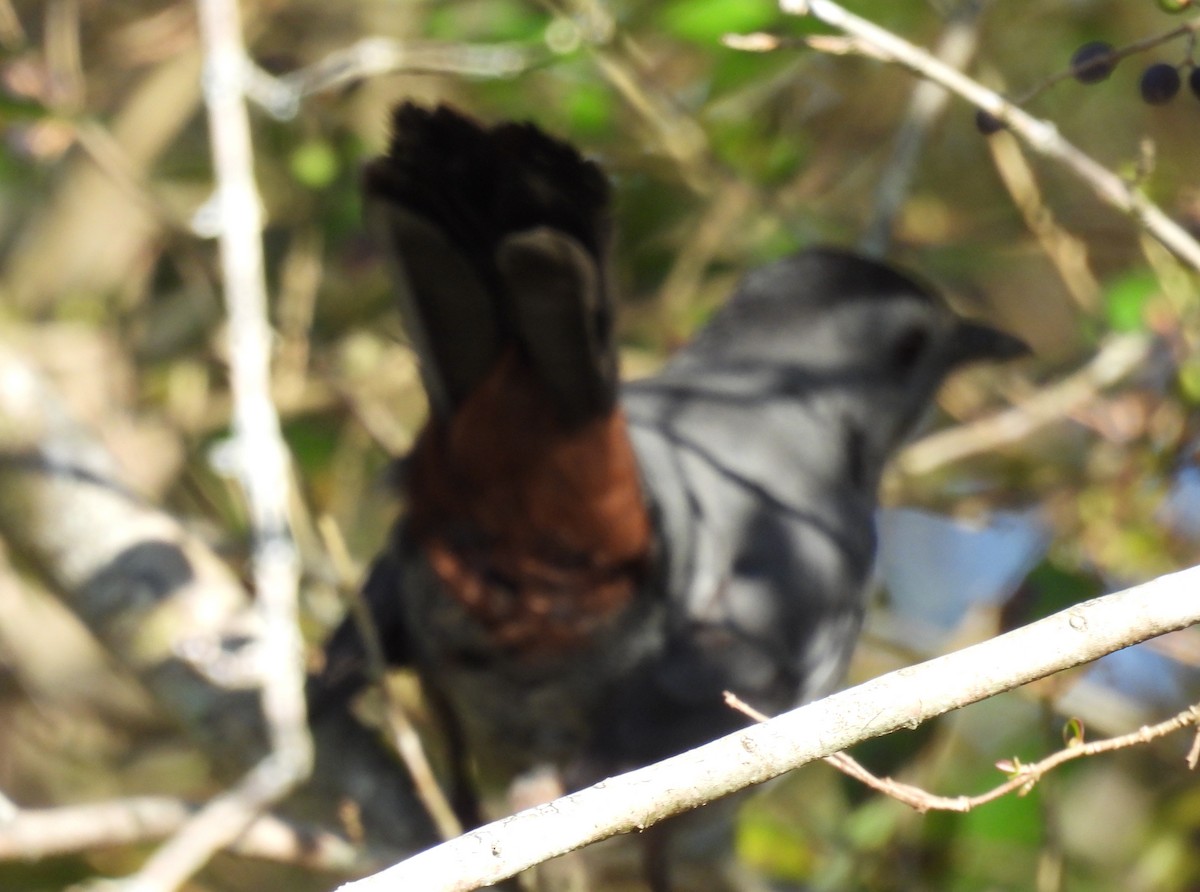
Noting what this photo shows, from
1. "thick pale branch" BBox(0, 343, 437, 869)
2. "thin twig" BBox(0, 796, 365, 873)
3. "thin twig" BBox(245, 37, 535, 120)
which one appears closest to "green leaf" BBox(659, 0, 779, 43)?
"thin twig" BBox(245, 37, 535, 120)

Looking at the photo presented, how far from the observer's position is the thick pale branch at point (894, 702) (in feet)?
4.52

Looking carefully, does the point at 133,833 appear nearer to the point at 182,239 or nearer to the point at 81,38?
the point at 182,239

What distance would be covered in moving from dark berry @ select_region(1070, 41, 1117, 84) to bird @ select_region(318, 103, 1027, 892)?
2.52 feet

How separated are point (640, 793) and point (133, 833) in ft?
4.19

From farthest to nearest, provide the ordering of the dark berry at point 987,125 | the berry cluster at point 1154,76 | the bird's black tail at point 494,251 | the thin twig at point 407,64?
the thin twig at point 407,64
the bird's black tail at point 494,251
the dark berry at point 987,125
the berry cluster at point 1154,76

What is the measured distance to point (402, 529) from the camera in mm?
3145

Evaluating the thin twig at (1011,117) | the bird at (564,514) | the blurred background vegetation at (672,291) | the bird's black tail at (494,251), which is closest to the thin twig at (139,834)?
the bird at (564,514)

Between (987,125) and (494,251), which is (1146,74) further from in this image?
(494,251)

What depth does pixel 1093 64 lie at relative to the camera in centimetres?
207

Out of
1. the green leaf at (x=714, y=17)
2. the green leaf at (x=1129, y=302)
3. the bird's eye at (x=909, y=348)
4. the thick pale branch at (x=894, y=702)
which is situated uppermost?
the thick pale branch at (x=894, y=702)

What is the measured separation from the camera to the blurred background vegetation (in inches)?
137

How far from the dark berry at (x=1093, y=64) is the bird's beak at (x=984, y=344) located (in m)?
1.99

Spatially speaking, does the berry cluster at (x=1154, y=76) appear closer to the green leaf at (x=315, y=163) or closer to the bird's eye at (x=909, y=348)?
the bird's eye at (x=909, y=348)

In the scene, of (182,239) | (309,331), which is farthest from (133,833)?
(309,331)
